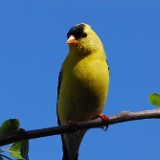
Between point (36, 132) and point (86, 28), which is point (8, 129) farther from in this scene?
point (86, 28)

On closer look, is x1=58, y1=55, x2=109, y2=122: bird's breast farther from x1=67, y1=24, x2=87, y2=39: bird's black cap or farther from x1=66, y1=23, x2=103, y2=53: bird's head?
x1=67, y1=24, x2=87, y2=39: bird's black cap

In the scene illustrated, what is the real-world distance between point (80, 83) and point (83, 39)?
0.86 m

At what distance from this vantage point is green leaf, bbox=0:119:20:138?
219 cm

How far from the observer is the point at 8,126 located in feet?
7.36

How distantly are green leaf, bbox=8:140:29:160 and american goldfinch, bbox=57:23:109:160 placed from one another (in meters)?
1.38

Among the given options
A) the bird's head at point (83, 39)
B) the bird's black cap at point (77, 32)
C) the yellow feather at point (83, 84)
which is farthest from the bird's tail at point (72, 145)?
the bird's black cap at point (77, 32)

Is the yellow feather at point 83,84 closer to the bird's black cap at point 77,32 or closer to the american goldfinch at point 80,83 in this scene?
the american goldfinch at point 80,83

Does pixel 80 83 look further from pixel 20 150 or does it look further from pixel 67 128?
pixel 67 128

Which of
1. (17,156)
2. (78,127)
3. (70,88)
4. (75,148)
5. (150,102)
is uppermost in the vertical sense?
(70,88)

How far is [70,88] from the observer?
162 inches

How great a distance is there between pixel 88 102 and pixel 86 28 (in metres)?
1.32

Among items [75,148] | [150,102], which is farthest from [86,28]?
[150,102]

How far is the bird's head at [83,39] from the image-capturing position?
4.54 meters

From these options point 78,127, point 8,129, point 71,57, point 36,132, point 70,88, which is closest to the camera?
point 36,132
